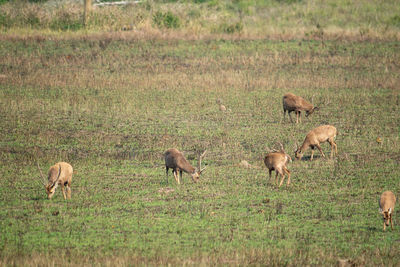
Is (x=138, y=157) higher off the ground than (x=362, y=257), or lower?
lower

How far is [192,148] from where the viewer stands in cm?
1545

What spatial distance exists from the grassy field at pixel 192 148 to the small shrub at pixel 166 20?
3681mm

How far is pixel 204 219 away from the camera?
1034cm

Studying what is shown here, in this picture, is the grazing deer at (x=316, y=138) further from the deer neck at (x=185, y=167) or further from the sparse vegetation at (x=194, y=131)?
the deer neck at (x=185, y=167)

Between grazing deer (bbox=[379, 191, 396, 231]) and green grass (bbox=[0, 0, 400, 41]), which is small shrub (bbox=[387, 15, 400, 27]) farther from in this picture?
A: grazing deer (bbox=[379, 191, 396, 231])

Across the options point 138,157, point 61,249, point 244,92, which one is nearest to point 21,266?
point 61,249

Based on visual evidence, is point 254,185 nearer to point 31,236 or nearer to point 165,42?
point 31,236

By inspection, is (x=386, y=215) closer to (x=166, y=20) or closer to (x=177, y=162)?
(x=177, y=162)

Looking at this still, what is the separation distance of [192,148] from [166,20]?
1825 centimetres

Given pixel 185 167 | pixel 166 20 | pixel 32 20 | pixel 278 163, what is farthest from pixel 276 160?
pixel 32 20

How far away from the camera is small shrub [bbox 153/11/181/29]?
32344 mm

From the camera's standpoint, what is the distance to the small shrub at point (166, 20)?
32.3 metres

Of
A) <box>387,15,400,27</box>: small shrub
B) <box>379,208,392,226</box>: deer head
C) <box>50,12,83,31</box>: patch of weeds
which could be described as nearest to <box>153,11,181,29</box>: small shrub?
<box>50,12,83,31</box>: patch of weeds

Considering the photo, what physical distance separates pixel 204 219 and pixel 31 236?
2734 millimetres
